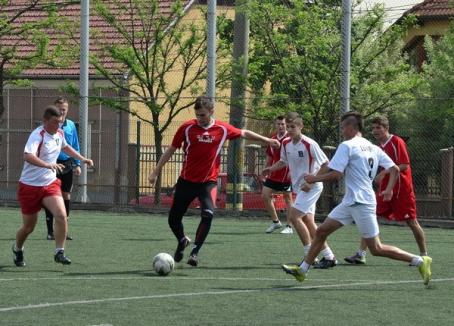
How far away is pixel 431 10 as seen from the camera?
4544cm

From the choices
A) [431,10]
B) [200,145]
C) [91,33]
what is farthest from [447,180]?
[431,10]

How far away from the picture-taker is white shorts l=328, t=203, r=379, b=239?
12.4 metres

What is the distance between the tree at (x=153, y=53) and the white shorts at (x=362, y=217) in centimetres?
1787

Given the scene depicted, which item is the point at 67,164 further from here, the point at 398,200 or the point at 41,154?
the point at 398,200

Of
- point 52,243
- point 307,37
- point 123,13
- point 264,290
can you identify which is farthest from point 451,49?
point 264,290

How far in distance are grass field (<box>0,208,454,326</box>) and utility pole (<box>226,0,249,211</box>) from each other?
8301 mm

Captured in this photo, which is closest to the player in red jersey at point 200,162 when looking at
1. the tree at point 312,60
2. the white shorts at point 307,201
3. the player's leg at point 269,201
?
the white shorts at point 307,201

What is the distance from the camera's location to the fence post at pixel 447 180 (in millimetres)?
24891

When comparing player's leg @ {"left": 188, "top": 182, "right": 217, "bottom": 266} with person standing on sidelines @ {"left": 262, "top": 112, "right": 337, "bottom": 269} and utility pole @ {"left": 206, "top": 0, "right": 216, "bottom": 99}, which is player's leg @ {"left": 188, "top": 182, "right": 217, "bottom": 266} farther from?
utility pole @ {"left": 206, "top": 0, "right": 216, "bottom": 99}

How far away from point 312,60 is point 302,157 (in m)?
13.3

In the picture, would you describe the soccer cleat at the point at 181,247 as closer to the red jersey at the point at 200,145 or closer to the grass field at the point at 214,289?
the grass field at the point at 214,289

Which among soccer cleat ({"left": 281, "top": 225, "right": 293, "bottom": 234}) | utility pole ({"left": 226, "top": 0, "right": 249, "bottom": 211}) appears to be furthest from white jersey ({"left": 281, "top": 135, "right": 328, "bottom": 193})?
utility pole ({"left": 226, "top": 0, "right": 249, "bottom": 211})

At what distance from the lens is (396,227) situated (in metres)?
23.6

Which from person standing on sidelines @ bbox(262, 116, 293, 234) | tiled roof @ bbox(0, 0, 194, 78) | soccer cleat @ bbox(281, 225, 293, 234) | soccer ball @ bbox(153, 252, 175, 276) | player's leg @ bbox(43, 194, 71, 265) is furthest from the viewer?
tiled roof @ bbox(0, 0, 194, 78)
